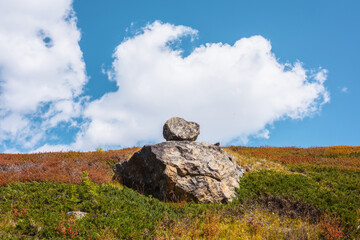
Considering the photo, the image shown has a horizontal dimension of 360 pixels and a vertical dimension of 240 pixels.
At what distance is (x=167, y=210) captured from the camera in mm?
10844

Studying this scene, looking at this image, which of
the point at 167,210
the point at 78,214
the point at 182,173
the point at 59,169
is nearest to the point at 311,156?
the point at 182,173

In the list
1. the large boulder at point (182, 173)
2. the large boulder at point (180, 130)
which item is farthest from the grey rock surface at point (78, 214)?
the large boulder at point (180, 130)

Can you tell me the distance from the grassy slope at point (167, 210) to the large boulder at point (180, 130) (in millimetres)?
5818

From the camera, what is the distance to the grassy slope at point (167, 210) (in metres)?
8.16

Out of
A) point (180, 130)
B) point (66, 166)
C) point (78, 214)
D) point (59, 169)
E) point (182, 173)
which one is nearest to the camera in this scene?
point (78, 214)

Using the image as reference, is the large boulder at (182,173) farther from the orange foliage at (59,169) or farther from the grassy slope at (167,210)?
the orange foliage at (59,169)

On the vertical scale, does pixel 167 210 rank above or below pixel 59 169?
below

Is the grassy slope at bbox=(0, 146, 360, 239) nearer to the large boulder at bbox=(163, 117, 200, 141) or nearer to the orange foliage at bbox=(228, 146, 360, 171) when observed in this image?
the orange foliage at bbox=(228, 146, 360, 171)

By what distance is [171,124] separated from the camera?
20.0 metres

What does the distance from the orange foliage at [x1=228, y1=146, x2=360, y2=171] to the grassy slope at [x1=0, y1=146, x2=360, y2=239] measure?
520 centimetres

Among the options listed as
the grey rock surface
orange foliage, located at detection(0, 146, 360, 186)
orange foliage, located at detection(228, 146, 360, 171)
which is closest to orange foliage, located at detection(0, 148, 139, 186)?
orange foliage, located at detection(0, 146, 360, 186)

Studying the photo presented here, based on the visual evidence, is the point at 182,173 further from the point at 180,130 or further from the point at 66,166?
the point at 66,166

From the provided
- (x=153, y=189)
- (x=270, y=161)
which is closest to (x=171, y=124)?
(x=153, y=189)

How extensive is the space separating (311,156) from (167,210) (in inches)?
803
